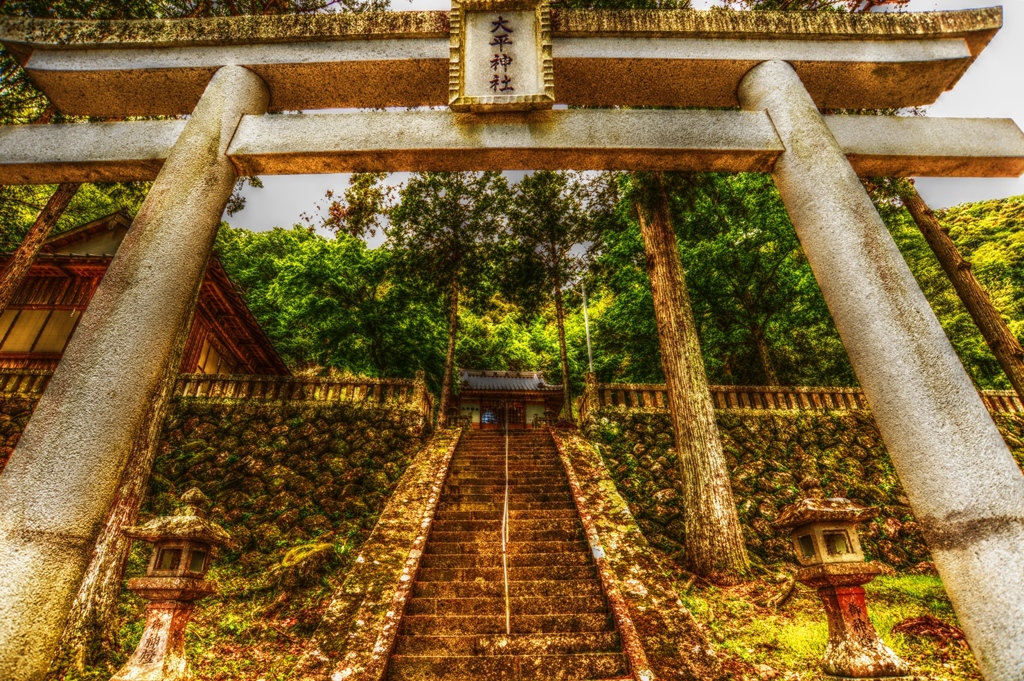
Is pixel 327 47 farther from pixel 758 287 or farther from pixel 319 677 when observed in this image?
pixel 758 287

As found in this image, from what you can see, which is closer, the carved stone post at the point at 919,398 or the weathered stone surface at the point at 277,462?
the carved stone post at the point at 919,398

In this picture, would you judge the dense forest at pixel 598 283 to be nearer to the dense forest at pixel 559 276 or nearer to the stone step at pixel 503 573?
the dense forest at pixel 559 276

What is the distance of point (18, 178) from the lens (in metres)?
3.79

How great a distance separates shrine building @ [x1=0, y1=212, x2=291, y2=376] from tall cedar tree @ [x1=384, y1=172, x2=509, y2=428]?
18.2ft

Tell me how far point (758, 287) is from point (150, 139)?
543 inches

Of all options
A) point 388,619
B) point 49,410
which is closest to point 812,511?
point 388,619

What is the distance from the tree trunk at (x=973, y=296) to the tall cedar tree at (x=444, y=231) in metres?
11.9

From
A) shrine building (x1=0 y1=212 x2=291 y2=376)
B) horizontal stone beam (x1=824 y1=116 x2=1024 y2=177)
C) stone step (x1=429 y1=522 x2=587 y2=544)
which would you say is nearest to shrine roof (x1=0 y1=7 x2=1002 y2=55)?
horizontal stone beam (x1=824 y1=116 x2=1024 y2=177)

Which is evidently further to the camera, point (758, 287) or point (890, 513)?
point (758, 287)

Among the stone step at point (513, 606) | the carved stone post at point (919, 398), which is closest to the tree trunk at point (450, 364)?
the stone step at point (513, 606)

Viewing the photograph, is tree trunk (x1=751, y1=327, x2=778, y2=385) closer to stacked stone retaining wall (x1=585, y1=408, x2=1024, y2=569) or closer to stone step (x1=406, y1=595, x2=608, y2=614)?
stacked stone retaining wall (x1=585, y1=408, x2=1024, y2=569)

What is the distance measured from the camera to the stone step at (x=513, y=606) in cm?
482

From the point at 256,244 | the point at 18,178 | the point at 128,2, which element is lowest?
the point at 18,178

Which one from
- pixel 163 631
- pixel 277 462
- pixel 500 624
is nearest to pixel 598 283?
pixel 277 462
